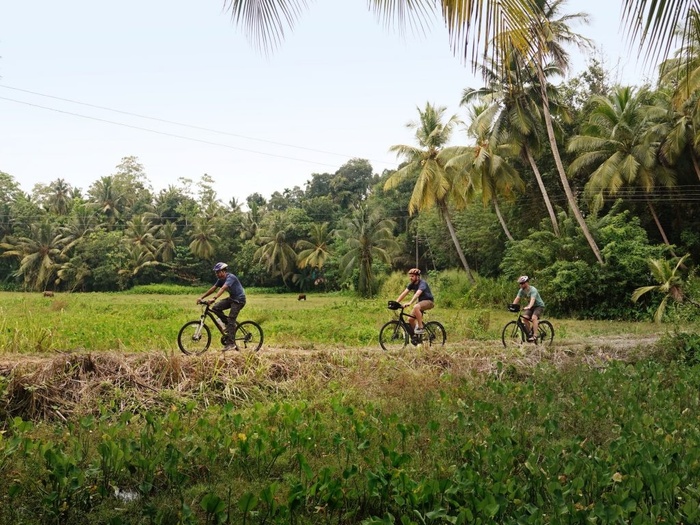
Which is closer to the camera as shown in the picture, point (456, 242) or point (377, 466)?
point (377, 466)

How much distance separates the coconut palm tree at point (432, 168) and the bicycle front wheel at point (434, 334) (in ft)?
58.3

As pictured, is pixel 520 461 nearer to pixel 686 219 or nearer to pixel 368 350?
pixel 368 350

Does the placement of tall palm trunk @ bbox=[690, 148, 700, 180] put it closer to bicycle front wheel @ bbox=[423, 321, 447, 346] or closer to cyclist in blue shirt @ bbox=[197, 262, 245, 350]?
bicycle front wheel @ bbox=[423, 321, 447, 346]

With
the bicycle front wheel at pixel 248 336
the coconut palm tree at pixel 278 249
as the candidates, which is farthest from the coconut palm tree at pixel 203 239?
the bicycle front wheel at pixel 248 336

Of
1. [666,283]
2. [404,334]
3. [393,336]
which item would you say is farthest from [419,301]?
[666,283]

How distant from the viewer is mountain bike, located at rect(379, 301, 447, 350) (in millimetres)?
11156

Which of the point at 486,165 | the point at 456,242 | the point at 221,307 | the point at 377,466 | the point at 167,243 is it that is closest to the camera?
the point at 377,466

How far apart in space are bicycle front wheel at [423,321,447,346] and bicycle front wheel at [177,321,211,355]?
13.4 feet

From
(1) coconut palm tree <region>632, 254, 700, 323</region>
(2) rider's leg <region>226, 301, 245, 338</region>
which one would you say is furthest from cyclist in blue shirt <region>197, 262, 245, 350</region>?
(1) coconut palm tree <region>632, 254, 700, 323</region>

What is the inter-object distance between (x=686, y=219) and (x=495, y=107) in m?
10.0

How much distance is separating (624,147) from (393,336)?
1800cm

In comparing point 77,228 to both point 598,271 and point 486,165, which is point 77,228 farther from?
point 598,271

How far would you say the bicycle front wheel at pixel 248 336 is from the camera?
10258 mm

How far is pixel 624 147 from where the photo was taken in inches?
966
